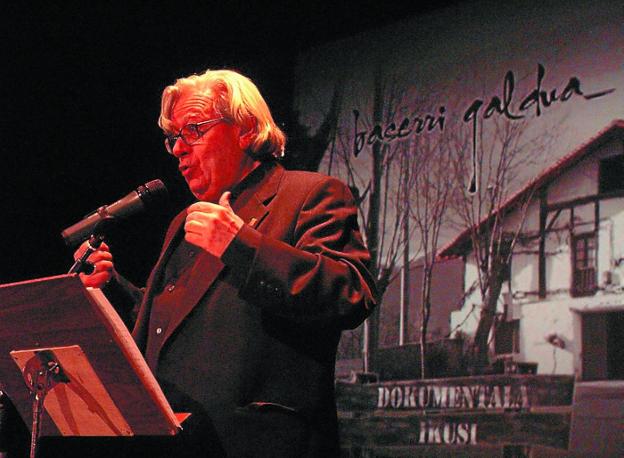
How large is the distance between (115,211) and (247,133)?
1.40 feet

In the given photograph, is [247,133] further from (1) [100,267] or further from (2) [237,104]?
(1) [100,267]

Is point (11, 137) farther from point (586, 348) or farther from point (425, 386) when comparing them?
point (586, 348)

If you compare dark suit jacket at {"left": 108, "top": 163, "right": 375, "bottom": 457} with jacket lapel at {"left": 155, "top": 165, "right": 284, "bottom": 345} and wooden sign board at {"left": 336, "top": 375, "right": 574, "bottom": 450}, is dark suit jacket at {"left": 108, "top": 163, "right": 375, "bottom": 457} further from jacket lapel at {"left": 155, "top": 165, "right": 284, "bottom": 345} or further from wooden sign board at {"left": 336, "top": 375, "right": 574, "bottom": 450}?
wooden sign board at {"left": 336, "top": 375, "right": 574, "bottom": 450}

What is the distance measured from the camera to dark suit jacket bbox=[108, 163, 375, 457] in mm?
1813

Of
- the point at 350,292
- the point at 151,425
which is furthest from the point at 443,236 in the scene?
the point at 151,425

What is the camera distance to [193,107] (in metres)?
2.34

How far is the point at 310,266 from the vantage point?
1829 mm

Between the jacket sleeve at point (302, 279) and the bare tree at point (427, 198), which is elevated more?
the bare tree at point (427, 198)

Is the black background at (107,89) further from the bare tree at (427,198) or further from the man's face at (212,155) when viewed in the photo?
the man's face at (212,155)

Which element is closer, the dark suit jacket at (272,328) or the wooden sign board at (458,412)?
the dark suit jacket at (272,328)

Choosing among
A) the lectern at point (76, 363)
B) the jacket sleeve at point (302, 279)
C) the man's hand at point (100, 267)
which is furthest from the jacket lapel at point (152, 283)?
the jacket sleeve at point (302, 279)

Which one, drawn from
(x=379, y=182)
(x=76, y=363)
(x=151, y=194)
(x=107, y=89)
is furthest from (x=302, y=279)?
(x=107, y=89)

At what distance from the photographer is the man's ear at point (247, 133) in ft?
7.62

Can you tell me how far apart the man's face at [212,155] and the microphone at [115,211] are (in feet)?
0.36
